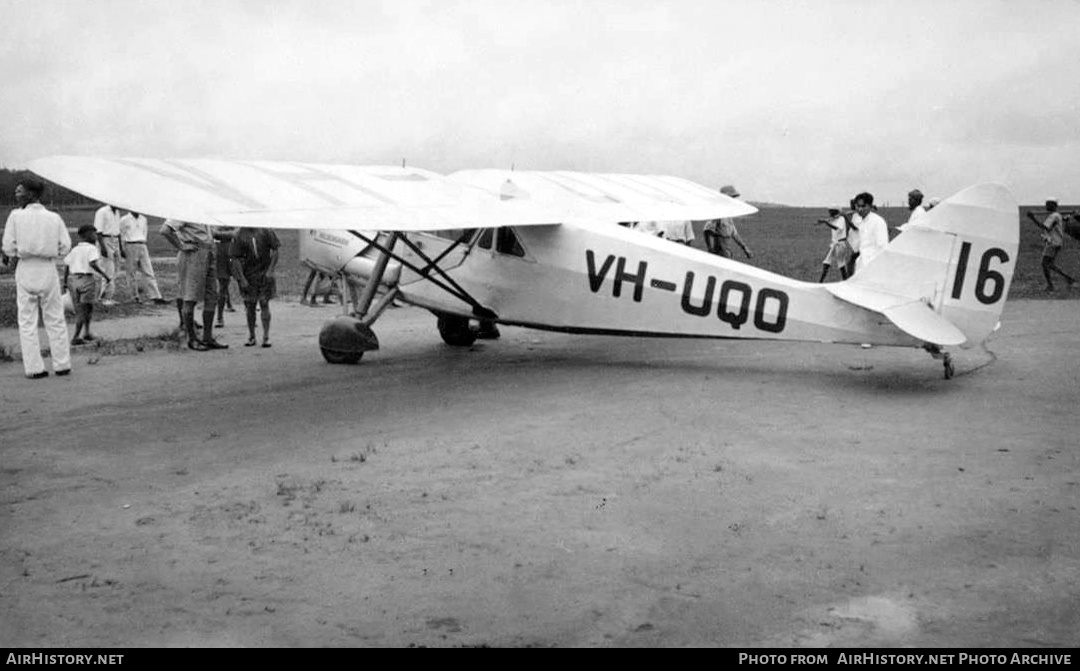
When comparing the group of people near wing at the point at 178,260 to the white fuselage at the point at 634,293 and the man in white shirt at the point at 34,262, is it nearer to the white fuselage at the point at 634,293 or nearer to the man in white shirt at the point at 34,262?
the man in white shirt at the point at 34,262

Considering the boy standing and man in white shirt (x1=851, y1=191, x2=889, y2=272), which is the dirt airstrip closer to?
man in white shirt (x1=851, y1=191, x2=889, y2=272)

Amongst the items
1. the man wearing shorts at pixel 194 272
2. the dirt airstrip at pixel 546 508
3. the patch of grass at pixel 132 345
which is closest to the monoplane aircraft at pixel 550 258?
the dirt airstrip at pixel 546 508

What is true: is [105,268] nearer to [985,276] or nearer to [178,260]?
[178,260]

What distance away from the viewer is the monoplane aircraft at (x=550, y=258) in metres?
8.96

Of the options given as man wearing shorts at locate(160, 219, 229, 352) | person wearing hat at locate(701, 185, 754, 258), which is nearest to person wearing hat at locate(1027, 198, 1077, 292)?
person wearing hat at locate(701, 185, 754, 258)

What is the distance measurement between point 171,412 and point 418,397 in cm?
226

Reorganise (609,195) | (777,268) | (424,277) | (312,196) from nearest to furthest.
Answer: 1. (312,196)
2. (424,277)
3. (609,195)
4. (777,268)

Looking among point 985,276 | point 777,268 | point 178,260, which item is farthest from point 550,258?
point 777,268

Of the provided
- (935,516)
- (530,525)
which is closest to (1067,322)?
(935,516)

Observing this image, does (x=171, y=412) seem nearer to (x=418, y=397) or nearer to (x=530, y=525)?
(x=418, y=397)

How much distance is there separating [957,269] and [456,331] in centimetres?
622

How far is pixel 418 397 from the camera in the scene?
9531mm

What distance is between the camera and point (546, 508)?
5.88 metres

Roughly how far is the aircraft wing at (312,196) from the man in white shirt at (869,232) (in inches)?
99.6
